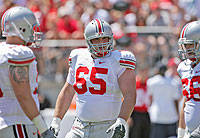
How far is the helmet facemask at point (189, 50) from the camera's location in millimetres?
4773

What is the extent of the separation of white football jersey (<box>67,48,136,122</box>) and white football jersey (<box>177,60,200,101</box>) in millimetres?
758

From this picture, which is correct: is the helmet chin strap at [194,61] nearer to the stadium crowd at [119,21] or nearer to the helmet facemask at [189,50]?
the helmet facemask at [189,50]

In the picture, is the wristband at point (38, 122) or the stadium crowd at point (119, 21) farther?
the stadium crowd at point (119, 21)

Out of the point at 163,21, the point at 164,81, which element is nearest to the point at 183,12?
the point at 163,21

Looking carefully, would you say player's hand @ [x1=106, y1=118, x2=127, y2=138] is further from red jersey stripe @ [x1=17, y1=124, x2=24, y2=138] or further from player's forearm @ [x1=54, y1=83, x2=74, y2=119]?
red jersey stripe @ [x1=17, y1=124, x2=24, y2=138]

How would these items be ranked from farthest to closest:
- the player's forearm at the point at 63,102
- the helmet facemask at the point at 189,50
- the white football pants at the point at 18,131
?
the helmet facemask at the point at 189,50 → the player's forearm at the point at 63,102 → the white football pants at the point at 18,131

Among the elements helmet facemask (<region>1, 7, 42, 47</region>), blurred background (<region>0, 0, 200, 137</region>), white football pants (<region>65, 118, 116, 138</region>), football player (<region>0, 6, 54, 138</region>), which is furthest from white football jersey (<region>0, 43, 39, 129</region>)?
blurred background (<region>0, 0, 200, 137</region>)

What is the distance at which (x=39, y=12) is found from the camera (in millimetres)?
10414

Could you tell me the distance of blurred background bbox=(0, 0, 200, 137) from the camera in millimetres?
9211

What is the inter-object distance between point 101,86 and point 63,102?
0.54 metres

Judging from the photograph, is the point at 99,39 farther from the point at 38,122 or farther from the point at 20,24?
the point at 38,122

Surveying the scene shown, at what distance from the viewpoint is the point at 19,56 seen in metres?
3.67

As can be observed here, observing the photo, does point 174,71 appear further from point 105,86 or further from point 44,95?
point 105,86

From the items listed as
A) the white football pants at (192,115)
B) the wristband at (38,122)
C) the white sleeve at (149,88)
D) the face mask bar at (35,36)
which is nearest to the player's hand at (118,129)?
the wristband at (38,122)
